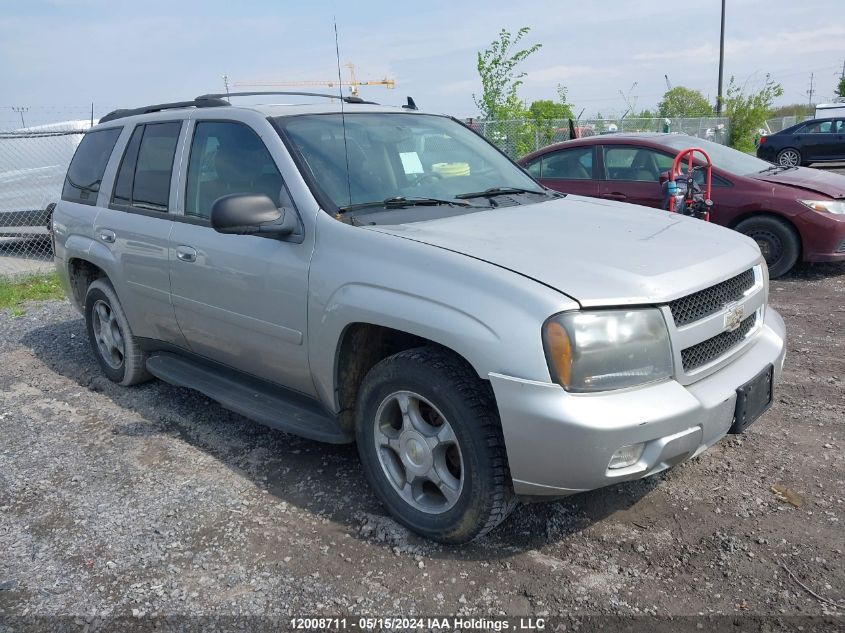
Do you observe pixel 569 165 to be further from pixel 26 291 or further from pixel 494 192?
pixel 26 291

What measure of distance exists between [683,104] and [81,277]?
35346 mm

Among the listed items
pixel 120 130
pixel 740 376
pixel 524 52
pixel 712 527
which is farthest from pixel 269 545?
pixel 524 52

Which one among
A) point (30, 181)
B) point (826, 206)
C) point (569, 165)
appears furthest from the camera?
point (30, 181)

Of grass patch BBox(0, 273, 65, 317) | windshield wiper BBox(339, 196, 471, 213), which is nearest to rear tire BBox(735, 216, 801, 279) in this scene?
windshield wiper BBox(339, 196, 471, 213)

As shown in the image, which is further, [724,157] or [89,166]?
[724,157]

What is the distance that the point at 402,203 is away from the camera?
3.44 metres

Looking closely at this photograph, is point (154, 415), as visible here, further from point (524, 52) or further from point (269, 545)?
point (524, 52)

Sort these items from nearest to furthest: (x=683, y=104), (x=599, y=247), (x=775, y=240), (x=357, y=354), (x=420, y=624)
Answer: (x=420, y=624)
(x=599, y=247)
(x=357, y=354)
(x=775, y=240)
(x=683, y=104)

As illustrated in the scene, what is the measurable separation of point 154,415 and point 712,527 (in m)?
3.45

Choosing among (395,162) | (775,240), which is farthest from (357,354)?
(775,240)

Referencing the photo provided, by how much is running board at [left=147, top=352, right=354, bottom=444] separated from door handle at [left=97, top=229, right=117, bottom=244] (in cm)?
88

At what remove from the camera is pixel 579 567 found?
9.32 feet

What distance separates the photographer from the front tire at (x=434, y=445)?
107 inches

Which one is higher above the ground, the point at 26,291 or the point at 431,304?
the point at 431,304
